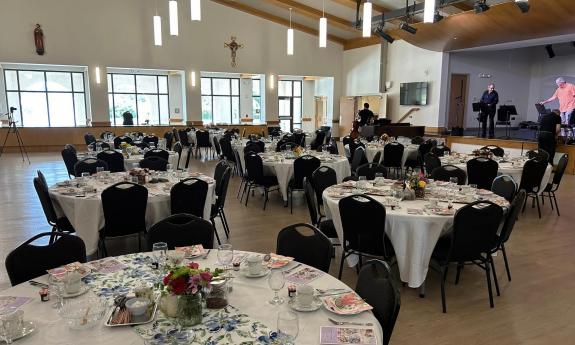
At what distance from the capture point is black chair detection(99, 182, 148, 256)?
164 inches

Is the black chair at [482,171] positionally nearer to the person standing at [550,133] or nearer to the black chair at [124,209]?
the black chair at [124,209]

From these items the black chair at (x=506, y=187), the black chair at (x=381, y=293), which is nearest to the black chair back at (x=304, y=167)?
the black chair at (x=506, y=187)

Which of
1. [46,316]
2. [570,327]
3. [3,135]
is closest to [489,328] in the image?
[570,327]

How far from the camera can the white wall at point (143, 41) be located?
48.9ft

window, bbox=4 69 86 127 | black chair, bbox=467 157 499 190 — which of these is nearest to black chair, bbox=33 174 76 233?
black chair, bbox=467 157 499 190

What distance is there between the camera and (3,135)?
49.0 ft

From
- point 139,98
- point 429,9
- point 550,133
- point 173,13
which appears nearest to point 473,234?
point 429,9

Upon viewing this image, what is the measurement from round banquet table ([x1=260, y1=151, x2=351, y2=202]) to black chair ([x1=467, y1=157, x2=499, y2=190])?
215cm

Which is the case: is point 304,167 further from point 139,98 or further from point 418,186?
point 139,98

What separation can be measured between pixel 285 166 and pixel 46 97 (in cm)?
1477

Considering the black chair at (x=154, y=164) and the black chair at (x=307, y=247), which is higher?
the black chair at (x=154, y=164)

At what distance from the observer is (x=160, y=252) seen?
8.68 feet

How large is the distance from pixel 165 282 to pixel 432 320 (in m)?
2.59

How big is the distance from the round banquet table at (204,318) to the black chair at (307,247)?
332 mm
